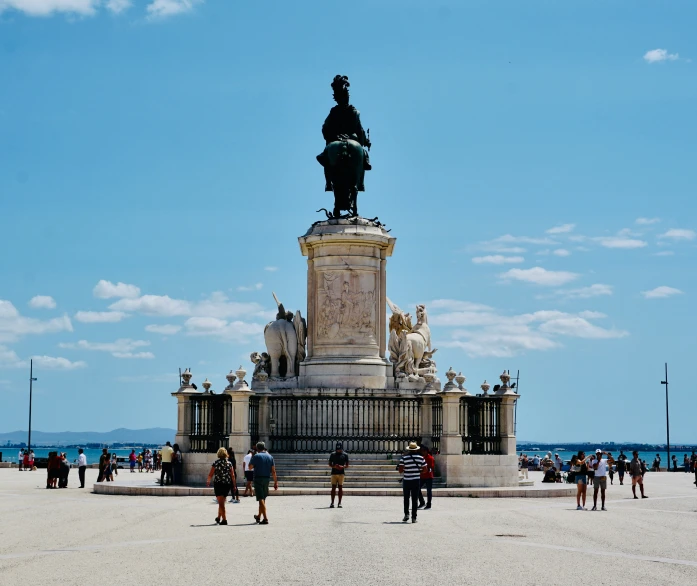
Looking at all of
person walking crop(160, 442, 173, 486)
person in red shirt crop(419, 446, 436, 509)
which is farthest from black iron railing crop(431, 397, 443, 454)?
person walking crop(160, 442, 173, 486)

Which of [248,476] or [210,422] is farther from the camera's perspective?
[210,422]

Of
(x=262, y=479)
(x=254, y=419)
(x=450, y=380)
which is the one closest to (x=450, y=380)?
(x=450, y=380)

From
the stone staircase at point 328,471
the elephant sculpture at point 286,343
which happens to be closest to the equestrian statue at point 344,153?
the elephant sculpture at point 286,343

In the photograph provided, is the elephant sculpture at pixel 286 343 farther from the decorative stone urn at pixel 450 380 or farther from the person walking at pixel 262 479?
the person walking at pixel 262 479

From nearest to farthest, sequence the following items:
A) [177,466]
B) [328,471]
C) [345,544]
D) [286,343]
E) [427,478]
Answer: [345,544] → [427,478] → [328,471] → [177,466] → [286,343]

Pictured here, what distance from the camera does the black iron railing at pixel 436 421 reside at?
1344 inches

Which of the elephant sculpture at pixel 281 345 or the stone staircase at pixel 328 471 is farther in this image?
the elephant sculpture at pixel 281 345

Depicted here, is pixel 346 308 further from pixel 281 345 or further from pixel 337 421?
pixel 337 421

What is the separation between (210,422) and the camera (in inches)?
1341

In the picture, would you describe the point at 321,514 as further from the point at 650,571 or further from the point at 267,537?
the point at 650,571

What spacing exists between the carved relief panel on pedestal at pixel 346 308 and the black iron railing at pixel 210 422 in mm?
5333

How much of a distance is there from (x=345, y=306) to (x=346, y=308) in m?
0.07

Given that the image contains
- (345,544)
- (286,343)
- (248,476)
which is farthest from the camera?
(286,343)

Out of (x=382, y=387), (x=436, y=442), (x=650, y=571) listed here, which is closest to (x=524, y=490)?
(x=436, y=442)
